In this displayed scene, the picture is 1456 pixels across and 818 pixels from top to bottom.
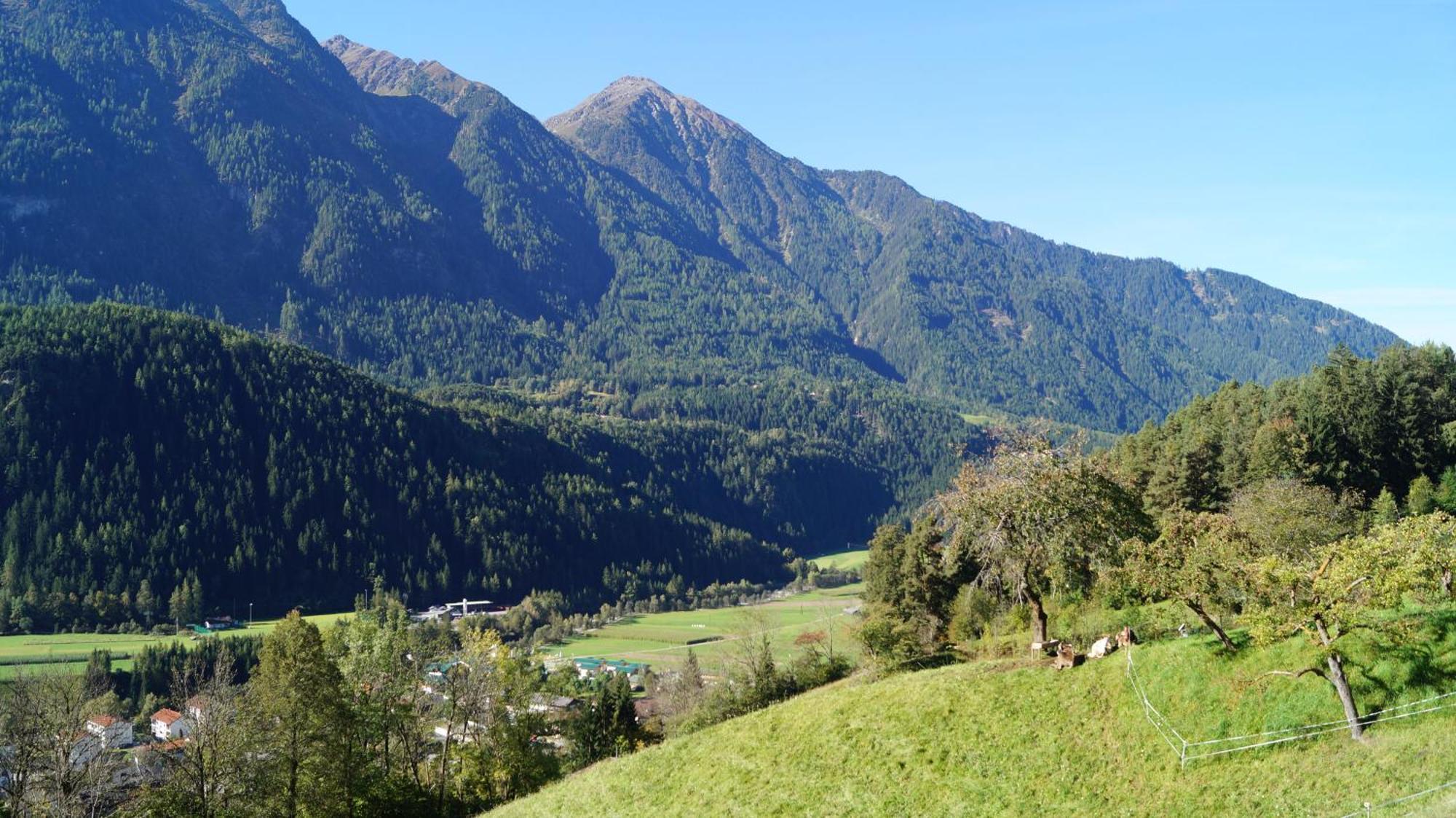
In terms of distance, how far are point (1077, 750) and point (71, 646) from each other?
148546mm

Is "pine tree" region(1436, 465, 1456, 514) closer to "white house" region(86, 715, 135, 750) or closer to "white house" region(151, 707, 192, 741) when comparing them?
"white house" region(86, 715, 135, 750)

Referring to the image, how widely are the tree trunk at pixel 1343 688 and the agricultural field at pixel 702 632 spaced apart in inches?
3185

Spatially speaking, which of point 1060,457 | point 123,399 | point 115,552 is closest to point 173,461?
point 123,399

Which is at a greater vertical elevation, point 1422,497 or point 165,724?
point 1422,497

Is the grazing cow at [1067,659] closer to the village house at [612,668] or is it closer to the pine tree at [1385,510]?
the pine tree at [1385,510]

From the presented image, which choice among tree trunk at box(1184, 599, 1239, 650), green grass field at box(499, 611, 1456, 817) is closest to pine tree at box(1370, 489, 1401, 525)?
tree trunk at box(1184, 599, 1239, 650)

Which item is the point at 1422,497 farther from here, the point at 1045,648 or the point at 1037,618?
the point at 1045,648

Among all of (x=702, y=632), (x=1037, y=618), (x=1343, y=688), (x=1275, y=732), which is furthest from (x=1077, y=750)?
(x=702, y=632)

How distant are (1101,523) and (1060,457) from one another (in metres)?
3.76

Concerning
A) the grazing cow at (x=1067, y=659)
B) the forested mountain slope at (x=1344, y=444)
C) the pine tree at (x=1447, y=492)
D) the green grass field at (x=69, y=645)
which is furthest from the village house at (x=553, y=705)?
the pine tree at (x=1447, y=492)

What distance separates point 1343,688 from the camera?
1064 inches

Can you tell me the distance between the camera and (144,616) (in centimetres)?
15250

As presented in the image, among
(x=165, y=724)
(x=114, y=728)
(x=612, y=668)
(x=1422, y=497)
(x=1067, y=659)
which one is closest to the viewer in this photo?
(x=1067, y=659)

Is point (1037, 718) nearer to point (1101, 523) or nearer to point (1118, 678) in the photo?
point (1118, 678)
